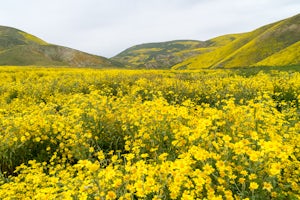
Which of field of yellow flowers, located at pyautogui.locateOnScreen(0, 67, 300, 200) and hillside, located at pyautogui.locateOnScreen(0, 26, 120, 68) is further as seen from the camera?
hillside, located at pyautogui.locateOnScreen(0, 26, 120, 68)

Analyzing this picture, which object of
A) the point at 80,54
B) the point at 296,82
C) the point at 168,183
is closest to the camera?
the point at 168,183

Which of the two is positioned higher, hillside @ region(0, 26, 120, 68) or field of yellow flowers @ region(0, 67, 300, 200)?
hillside @ region(0, 26, 120, 68)

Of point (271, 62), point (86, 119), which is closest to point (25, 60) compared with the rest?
point (271, 62)

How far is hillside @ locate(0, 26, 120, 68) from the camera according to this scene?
5975cm

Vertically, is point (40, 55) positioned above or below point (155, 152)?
above

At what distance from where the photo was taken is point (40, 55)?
220 ft

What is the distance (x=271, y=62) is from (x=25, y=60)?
45.9 metres

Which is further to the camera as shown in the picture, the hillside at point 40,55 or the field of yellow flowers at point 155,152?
the hillside at point 40,55

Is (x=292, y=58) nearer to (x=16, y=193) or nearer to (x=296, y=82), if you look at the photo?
(x=296, y=82)

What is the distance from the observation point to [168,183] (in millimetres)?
3184

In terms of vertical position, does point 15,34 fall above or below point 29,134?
above

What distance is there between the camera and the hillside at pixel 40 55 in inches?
2352

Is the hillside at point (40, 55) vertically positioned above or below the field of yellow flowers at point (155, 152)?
above

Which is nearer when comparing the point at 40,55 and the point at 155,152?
the point at 155,152
